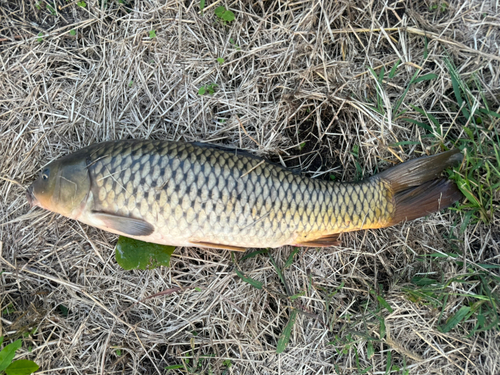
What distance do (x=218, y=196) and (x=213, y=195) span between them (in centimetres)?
3

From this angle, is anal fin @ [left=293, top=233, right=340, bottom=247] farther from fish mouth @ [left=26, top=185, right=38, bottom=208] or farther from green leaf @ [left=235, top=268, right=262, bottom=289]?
fish mouth @ [left=26, top=185, right=38, bottom=208]

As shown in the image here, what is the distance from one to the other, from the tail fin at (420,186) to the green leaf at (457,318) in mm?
690

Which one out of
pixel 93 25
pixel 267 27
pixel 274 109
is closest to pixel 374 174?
pixel 274 109

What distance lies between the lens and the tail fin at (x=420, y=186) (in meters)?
2.17

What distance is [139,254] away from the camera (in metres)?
2.23

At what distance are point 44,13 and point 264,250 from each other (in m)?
2.32

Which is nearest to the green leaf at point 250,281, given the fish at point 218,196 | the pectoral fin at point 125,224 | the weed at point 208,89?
the fish at point 218,196

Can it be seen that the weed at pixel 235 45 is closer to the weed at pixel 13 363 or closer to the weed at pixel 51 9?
the weed at pixel 51 9

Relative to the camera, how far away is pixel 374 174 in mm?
2355

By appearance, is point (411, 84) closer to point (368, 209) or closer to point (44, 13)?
point (368, 209)

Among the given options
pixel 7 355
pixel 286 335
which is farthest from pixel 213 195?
pixel 7 355

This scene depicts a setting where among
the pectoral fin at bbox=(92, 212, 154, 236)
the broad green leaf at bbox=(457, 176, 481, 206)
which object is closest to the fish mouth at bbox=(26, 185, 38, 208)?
the pectoral fin at bbox=(92, 212, 154, 236)

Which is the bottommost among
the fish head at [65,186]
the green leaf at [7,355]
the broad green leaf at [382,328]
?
the green leaf at [7,355]

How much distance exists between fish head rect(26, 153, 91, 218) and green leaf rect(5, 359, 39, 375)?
887 mm
